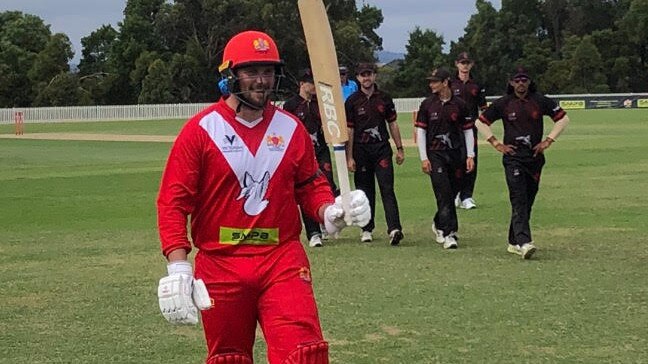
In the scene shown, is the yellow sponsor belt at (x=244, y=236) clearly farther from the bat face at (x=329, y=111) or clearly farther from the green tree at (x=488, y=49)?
the green tree at (x=488, y=49)

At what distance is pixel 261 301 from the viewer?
5.04 meters

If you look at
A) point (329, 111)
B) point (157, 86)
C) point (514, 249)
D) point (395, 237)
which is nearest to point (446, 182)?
point (395, 237)

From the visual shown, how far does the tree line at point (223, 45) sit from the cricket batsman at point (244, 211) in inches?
2680

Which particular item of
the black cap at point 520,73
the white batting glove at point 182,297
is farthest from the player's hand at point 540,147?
the white batting glove at point 182,297

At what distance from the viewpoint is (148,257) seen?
11719mm

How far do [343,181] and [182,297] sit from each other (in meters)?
1.07

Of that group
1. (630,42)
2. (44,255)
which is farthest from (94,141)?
(630,42)

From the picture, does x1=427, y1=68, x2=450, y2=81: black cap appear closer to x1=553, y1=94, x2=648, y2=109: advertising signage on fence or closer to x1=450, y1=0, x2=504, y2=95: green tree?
x1=553, y1=94, x2=648, y2=109: advertising signage on fence

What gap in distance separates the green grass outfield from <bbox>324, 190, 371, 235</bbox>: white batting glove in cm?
198

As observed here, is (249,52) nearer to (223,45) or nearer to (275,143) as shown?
(275,143)

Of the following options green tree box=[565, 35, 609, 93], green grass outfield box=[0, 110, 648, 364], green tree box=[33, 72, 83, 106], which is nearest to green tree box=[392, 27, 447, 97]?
green tree box=[565, 35, 609, 93]

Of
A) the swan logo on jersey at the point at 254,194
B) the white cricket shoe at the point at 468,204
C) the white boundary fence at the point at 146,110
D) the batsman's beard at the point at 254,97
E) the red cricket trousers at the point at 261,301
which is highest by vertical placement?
the batsman's beard at the point at 254,97

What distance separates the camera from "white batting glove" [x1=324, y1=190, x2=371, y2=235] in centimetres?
502

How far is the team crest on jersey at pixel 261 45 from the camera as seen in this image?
16.9 ft
